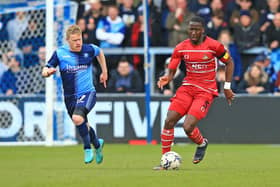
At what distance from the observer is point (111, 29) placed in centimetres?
2336

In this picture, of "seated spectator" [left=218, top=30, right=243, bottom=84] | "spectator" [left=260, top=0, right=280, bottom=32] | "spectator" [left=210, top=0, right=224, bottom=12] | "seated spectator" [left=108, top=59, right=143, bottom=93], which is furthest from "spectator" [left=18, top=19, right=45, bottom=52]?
"spectator" [left=260, top=0, right=280, bottom=32]

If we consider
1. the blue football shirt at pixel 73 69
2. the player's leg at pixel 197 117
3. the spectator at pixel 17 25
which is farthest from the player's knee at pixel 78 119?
the spectator at pixel 17 25

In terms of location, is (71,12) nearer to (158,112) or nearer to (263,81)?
(158,112)

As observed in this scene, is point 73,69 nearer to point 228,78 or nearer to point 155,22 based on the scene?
point 228,78

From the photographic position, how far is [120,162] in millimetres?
16062

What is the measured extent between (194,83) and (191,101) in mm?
286

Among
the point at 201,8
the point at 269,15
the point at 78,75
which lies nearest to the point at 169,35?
the point at 201,8

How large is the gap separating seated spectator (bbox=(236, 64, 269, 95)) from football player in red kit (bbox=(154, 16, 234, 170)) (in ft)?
23.9

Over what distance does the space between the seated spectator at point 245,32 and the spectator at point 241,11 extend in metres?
0.12

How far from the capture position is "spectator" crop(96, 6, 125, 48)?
2319cm

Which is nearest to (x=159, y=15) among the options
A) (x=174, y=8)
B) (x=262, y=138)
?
(x=174, y=8)

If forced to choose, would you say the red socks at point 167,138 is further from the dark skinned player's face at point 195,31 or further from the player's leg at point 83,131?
the dark skinned player's face at point 195,31

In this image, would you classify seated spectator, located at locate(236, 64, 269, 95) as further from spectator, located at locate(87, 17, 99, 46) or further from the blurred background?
spectator, located at locate(87, 17, 99, 46)

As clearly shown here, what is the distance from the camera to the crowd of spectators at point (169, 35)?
2252cm
